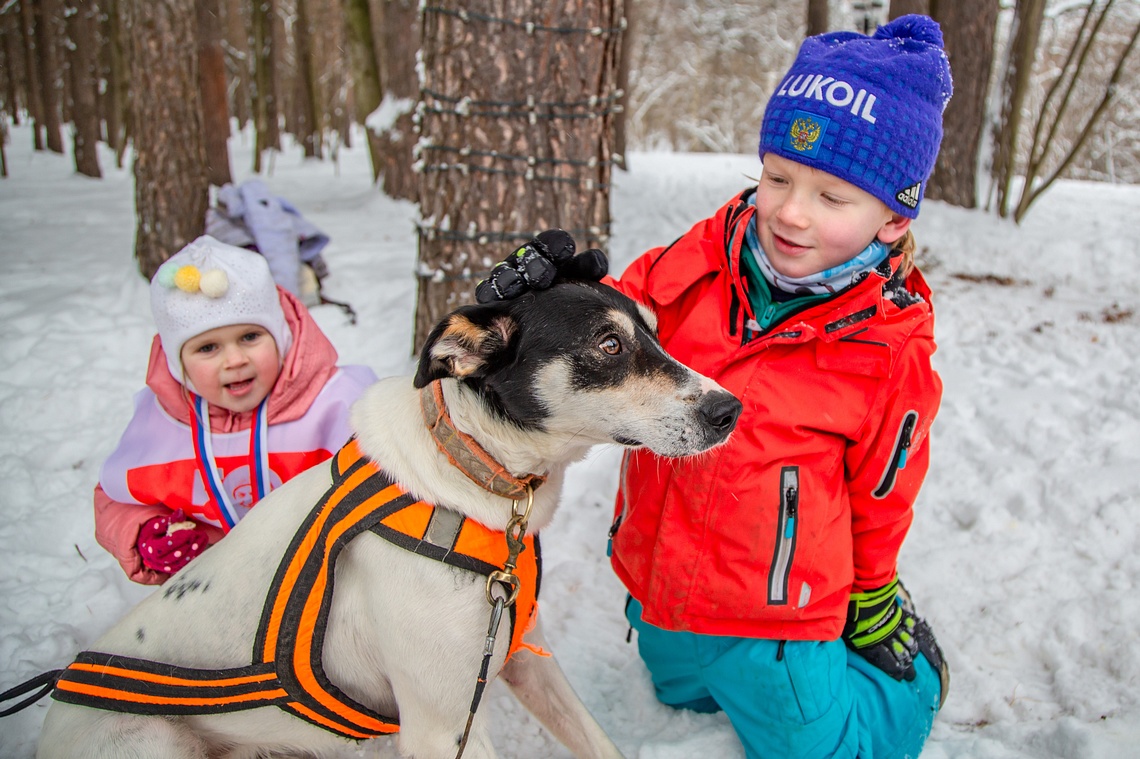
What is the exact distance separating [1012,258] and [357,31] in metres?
9.96

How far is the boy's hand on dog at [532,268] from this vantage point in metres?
1.96

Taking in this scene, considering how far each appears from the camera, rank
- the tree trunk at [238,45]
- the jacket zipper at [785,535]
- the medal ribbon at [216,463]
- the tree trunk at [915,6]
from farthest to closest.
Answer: the tree trunk at [238,45]
the tree trunk at [915,6]
the medal ribbon at [216,463]
the jacket zipper at [785,535]

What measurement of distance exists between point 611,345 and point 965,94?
779cm

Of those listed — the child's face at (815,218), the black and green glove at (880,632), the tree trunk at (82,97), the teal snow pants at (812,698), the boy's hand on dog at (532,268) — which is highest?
the tree trunk at (82,97)

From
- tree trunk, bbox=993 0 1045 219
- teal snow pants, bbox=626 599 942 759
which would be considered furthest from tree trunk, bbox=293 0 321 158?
teal snow pants, bbox=626 599 942 759

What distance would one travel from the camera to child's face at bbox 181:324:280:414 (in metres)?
2.63

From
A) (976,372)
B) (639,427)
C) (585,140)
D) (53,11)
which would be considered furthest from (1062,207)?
(53,11)

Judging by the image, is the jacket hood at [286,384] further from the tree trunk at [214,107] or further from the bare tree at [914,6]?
the tree trunk at [214,107]

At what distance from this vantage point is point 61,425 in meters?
4.62

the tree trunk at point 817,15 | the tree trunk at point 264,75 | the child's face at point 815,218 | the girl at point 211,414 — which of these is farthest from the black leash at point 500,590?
the tree trunk at point 264,75

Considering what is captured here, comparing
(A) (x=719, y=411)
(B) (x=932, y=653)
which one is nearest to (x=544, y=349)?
(A) (x=719, y=411)

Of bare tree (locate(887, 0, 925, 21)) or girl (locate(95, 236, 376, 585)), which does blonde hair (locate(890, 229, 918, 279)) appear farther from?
bare tree (locate(887, 0, 925, 21))

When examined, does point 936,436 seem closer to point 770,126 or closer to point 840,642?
point 840,642

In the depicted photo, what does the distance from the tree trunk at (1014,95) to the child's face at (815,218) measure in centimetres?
643
